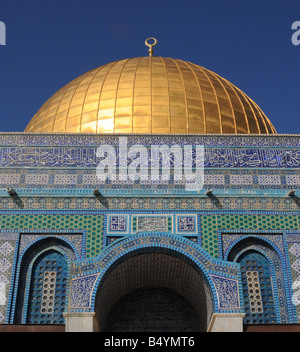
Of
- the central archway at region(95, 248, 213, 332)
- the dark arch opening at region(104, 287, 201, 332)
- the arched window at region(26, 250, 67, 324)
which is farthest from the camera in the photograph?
the dark arch opening at region(104, 287, 201, 332)

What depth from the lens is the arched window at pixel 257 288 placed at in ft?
34.7

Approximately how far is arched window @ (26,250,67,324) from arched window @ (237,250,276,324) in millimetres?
3063

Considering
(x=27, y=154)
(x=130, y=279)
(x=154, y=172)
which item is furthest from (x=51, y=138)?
(x=130, y=279)

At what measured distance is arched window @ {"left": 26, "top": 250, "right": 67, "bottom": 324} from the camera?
10547mm

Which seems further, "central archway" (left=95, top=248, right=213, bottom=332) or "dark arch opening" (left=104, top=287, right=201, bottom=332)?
"dark arch opening" (left=104, top=287, right=201, bottom=332)

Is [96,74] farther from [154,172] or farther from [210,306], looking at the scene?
[210,306]

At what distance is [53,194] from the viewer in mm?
11289

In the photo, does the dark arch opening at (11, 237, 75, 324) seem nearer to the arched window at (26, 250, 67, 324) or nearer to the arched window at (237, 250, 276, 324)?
the arched window at (26, 250, 67, 324)

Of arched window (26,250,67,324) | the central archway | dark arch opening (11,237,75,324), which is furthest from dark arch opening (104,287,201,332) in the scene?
dark arch opening (11,237,75,324)

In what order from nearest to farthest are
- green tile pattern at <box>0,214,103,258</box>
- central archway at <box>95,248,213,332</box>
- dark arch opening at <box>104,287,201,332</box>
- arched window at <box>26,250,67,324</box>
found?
arched window at <box>26,250,67,324</box>, central archway at <box>95,248,213,332</box>, green tile pattern at <box>0,214,103,258</box>, dark arch opening at <box>104,287,201,332</box>

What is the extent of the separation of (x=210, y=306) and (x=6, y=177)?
4305 millimetres

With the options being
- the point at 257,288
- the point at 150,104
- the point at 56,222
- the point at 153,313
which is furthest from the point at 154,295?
the point at 150,104

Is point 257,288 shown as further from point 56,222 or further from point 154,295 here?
point 56,222
